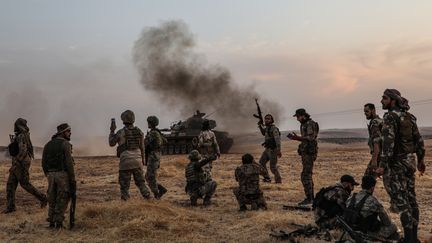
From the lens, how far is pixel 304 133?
10312mm

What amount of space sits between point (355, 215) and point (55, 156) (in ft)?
16.2

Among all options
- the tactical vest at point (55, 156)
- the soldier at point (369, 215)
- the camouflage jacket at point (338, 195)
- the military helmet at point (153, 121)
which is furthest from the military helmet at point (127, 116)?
the soldier at point (369, 215)

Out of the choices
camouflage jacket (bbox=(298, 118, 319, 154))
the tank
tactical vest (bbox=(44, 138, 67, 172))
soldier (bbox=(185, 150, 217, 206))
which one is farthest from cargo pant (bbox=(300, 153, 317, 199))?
the tank

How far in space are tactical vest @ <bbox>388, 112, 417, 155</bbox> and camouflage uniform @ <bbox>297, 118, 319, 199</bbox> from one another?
360 cm

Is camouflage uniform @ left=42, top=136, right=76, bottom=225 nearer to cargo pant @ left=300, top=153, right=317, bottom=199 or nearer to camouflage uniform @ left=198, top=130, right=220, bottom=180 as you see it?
camouflage uniform @ left=198, top=130, right=220, bottom=180

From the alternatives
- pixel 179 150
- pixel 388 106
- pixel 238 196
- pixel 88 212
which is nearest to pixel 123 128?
pixel 88 212

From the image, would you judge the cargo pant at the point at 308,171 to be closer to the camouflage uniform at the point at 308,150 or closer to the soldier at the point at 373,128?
the camouflage uniform at the point at 308,150

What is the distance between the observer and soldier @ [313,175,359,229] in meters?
7.42

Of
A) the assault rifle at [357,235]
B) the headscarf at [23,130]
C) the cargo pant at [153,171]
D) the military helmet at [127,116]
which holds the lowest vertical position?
the assault rifle at [357,235]

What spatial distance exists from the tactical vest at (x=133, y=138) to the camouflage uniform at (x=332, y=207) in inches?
161

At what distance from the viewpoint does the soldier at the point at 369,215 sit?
6.76 meters

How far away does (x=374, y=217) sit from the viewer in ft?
22.6

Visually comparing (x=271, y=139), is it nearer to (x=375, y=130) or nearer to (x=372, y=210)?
(x=375, y=130)

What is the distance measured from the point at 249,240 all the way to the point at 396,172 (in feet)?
7.57
